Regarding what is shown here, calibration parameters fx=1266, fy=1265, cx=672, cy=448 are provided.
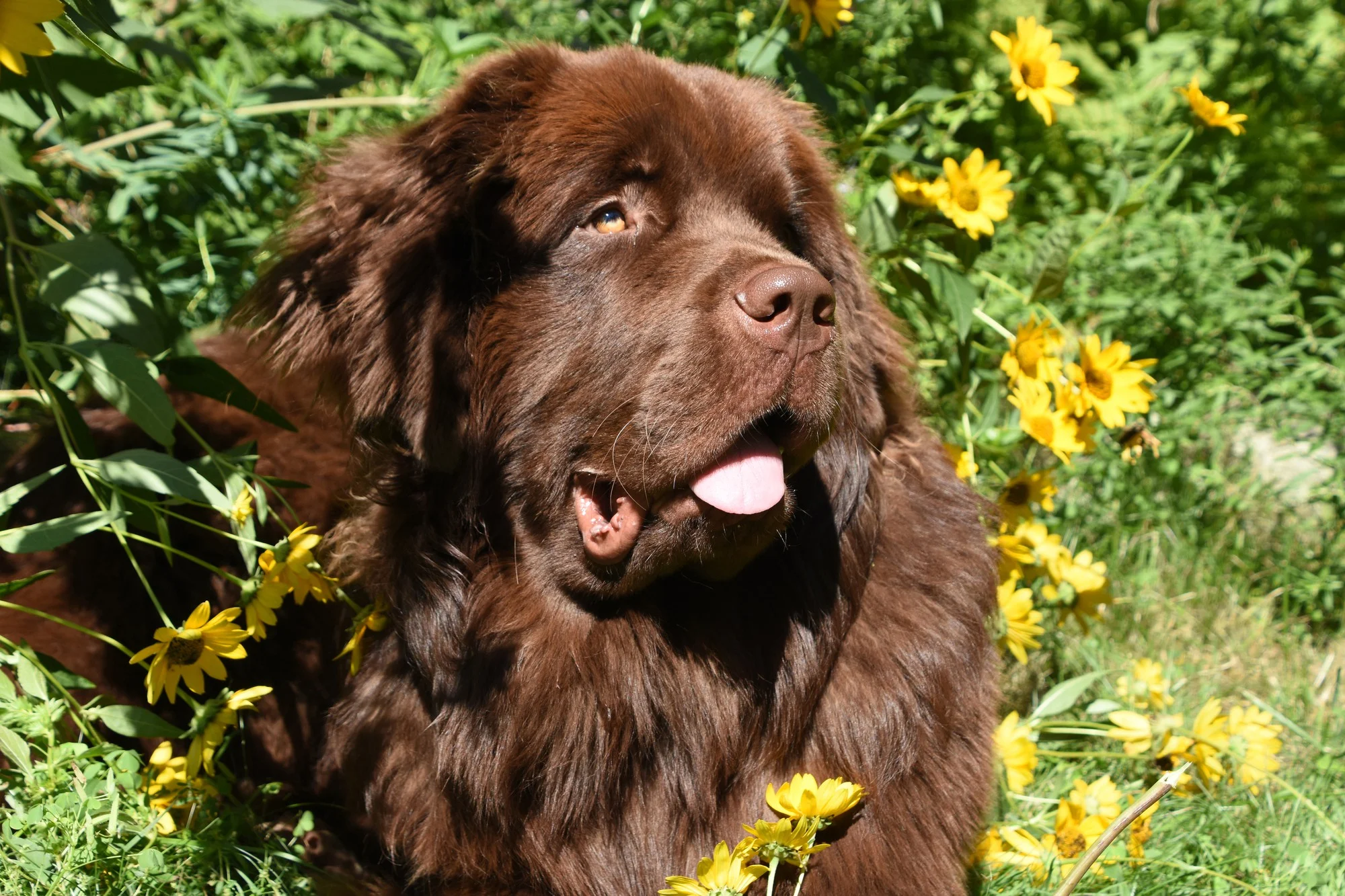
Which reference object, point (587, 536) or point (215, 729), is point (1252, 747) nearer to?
point (587, 536)

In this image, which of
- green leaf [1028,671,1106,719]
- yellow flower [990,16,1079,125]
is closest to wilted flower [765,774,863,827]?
green leaf [1028,671,1106,719]

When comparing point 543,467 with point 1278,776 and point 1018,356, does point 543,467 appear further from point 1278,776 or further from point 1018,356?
point 1278,776

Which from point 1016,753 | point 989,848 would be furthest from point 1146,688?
point 989,848

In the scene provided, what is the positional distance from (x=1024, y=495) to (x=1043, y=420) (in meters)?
0.27

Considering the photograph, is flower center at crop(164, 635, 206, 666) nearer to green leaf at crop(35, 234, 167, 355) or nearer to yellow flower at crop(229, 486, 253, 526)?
yellow flower at crop(229, 486, 253, 526)

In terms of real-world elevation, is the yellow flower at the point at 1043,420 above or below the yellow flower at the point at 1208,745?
above

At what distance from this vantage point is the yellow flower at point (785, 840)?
1.88 meters

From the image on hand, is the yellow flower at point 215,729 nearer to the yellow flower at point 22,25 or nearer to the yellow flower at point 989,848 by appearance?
the yellow flower at point 22,25

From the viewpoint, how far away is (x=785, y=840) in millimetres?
1892

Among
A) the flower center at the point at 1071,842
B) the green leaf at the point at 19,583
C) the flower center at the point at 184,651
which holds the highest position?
the green leaf at the point at 19,583

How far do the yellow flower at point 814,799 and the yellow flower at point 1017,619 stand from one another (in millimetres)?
1253

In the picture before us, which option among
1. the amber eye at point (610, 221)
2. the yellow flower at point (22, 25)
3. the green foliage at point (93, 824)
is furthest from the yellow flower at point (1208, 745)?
the yellow flower at point (22, 25)

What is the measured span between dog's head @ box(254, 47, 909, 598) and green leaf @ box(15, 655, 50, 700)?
755 millimetres

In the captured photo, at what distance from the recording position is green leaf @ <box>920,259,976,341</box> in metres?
3.10
